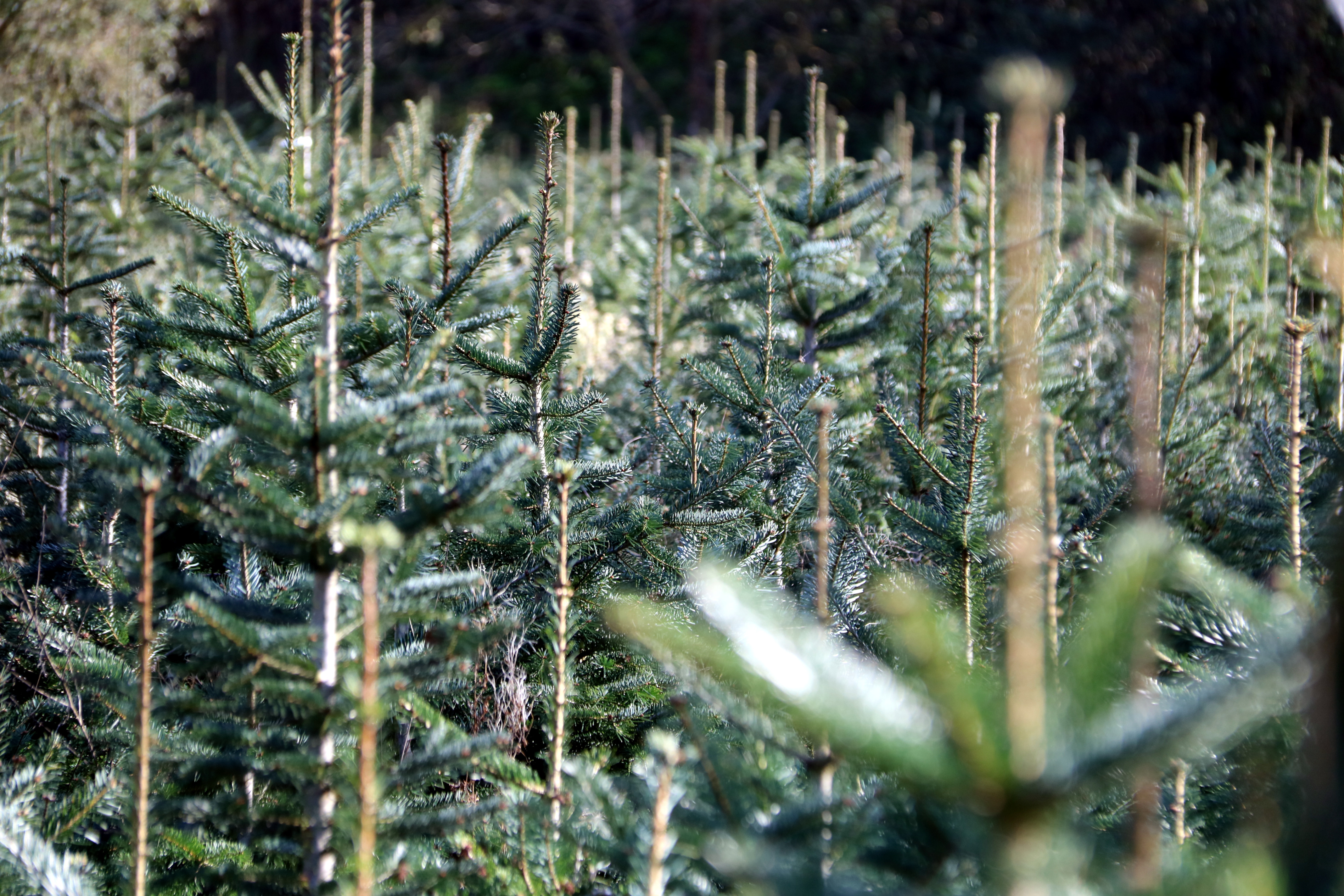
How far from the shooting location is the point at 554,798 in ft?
5.08

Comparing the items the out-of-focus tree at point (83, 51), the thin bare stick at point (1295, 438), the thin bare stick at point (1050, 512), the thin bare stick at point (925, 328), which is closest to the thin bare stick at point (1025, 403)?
the thin bare stick at point (1050, 512)

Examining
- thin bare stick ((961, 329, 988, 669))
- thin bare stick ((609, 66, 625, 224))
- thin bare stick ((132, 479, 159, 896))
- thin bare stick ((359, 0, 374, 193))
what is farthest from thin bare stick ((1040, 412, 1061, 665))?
thin bare stick ((609, 66, 625, 224))

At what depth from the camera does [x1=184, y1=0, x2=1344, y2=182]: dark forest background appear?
41.1 ft

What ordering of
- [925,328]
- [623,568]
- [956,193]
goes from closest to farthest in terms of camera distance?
1. [623,568]
2. [925,328]
3. [956,193]

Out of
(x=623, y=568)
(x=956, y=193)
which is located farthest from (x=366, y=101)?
(x=623, y=568)

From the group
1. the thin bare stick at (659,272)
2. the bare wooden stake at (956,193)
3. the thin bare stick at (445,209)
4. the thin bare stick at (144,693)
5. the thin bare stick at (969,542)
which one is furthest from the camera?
the bare wooden stake at (956,193)

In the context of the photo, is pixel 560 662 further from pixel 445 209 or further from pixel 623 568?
pixel 445 209

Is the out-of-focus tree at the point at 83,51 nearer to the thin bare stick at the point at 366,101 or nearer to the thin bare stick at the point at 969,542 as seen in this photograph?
the thin bare stick at the point at 366,101

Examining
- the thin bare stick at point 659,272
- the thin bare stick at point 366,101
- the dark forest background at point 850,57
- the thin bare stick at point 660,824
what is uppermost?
the dark forest background at point 850,57

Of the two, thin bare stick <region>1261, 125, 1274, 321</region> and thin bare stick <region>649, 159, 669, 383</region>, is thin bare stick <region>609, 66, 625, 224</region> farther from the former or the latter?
thin bare stick <region>1261, 125, 1274, 321</region>

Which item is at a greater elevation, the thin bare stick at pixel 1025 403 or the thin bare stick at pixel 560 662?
the thin bare stick at pixel 1025 403

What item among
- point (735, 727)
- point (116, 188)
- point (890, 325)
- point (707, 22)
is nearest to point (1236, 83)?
point (707, 22)

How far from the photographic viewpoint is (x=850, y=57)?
52.4 ft

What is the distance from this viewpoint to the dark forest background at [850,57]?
1253 centimetres
